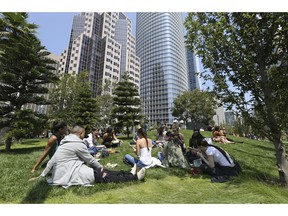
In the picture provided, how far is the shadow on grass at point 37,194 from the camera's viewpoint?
3.31 m

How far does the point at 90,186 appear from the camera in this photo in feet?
12.3

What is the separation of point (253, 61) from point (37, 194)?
7.24m

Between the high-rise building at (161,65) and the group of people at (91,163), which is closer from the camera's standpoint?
the group of people at (91,163)

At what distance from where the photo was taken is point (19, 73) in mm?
11477

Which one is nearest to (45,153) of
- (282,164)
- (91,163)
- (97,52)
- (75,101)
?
(91,163)

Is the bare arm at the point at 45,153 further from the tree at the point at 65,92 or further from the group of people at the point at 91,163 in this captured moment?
the tree at the point at 65,92

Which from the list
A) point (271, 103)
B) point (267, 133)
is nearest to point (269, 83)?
point (271, 103)

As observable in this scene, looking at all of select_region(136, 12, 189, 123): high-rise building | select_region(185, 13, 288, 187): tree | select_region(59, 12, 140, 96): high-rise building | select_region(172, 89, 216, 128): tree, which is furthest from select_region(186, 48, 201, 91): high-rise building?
select_region(185, 13, 288, 187): tree

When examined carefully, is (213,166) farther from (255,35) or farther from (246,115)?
(255,35)

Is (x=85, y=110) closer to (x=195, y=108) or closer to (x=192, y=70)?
(x=195, y=108)

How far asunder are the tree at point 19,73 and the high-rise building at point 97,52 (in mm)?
61062

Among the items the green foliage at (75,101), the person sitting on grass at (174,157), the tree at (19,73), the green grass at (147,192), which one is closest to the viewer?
the green grass at (147,192)

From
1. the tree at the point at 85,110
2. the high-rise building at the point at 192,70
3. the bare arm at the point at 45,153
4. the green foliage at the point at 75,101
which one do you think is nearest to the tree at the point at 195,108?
the green foliage at the point at 75,101

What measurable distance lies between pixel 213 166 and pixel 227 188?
1.01 m
